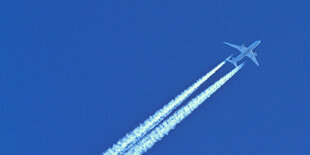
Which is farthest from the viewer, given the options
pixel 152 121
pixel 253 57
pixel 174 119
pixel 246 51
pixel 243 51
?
pixel 253 57

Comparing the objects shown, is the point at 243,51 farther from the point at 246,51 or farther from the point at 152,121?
the point at 152,121

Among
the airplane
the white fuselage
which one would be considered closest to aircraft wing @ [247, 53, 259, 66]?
the airplane

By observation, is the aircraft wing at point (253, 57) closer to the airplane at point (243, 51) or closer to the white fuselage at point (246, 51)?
the airplane at point (243, 51)

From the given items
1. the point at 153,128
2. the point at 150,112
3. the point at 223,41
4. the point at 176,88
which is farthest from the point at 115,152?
the point at 223,41

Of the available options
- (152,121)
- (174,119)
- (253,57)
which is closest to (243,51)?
(253,57)

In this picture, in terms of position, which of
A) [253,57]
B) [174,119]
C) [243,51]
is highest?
[243,51]
